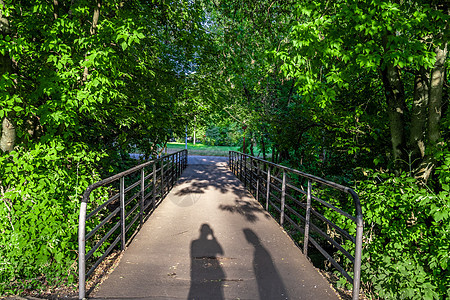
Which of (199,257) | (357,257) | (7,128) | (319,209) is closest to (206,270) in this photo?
(199,257)

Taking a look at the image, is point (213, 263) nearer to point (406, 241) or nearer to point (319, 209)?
point (319, 209)

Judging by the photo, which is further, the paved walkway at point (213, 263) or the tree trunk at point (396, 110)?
the tree trunk at point (396, 110)

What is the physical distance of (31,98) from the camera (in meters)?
4.44

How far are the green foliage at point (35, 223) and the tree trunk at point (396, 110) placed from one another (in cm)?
637

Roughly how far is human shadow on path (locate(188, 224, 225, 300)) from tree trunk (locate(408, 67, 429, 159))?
4.48 metres

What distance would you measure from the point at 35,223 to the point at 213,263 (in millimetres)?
2848

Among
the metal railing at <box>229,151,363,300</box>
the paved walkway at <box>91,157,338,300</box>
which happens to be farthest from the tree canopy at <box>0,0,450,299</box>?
the paved walkway at <box>91,157,338,300</box>

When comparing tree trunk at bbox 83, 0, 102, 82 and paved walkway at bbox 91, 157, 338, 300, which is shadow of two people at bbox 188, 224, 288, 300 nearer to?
paved walkway at bbox 91, 157, 338, 300

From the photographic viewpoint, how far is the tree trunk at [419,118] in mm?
5570

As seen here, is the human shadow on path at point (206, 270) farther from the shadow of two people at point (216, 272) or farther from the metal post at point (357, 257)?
the metal post at point (357, 257)

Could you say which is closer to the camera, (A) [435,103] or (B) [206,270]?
(B) [206,270]

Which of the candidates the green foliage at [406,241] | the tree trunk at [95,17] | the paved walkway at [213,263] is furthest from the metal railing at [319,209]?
the tree trunk at [95,17]

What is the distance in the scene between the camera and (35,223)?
428 centimetres

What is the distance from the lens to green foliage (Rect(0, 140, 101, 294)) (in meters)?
4.09
